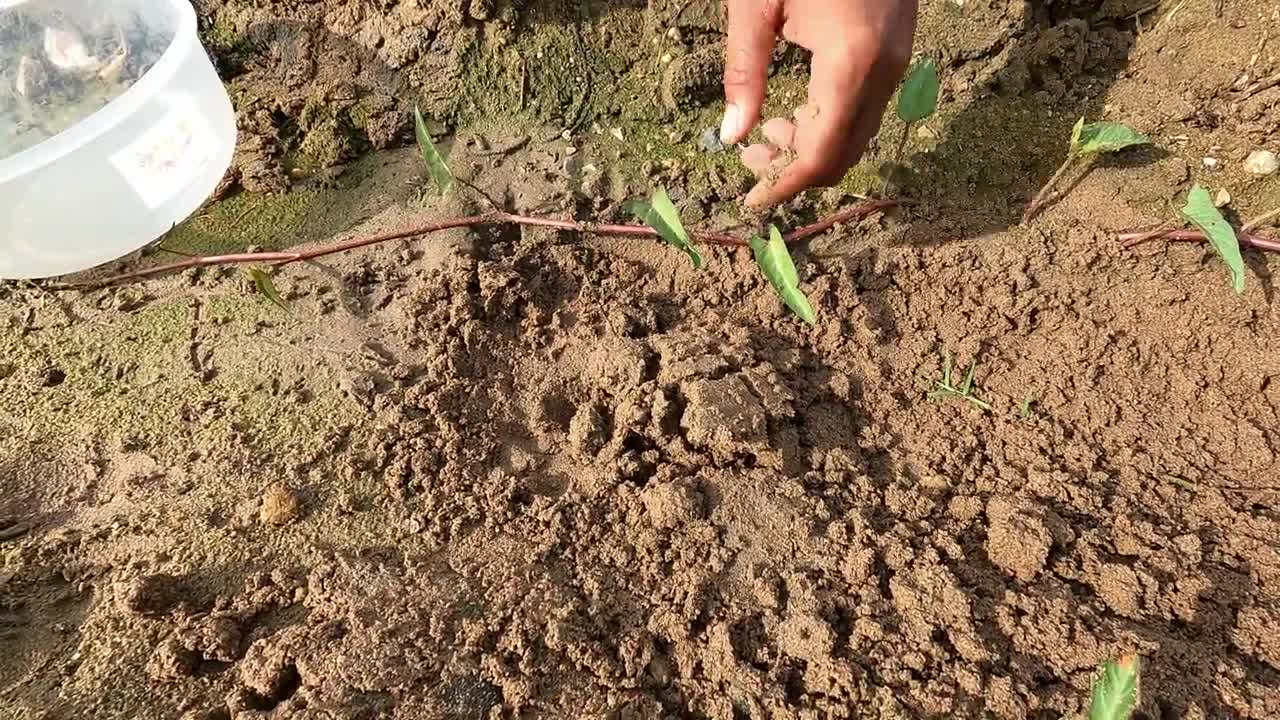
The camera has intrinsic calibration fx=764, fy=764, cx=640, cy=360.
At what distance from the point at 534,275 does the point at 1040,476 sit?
0.95m

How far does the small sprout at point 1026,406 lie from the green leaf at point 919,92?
55cm

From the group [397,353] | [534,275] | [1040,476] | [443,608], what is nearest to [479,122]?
[534,275]

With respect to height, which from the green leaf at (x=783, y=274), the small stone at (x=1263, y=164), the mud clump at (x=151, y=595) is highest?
the small stone at (x=1263, y=164)

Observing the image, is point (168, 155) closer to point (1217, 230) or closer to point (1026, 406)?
point (1026, 406)

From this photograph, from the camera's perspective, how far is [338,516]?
1190 millimetres

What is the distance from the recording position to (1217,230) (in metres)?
1.30

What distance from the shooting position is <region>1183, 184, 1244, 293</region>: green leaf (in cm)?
128

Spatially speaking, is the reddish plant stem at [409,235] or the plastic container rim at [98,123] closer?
the plastic container rim at [98,123]

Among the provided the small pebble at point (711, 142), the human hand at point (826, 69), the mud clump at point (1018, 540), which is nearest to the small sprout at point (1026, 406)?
the mud clump at point (1018, 540)

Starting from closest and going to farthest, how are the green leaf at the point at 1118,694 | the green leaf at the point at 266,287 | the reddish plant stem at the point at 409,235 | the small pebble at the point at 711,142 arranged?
the green leaf at the point at 1118,694, the green leaf at the point at 266,287, the reddish plant stem at the point at 409,235, the small pebble at the point at 711,142

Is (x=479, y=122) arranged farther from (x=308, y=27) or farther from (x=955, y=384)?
(x=955, y=384)

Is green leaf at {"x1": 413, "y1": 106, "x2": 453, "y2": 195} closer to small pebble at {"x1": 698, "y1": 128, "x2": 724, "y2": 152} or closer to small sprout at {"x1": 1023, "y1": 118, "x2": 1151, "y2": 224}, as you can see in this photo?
small pebble at {"x1": 698, "y1": 128, "x2": 724, "y2": 152}

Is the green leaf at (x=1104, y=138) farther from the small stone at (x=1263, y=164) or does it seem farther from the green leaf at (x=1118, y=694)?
the green leaf at (x=1118, y=694)

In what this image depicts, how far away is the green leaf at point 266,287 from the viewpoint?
1.38 metres
